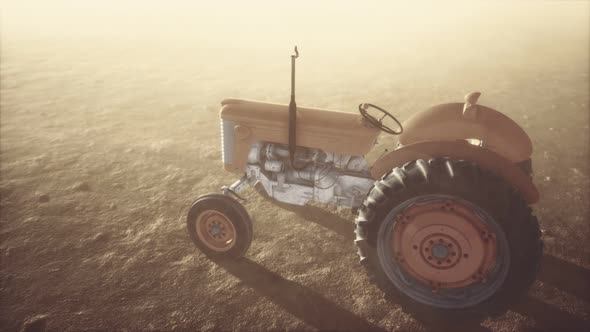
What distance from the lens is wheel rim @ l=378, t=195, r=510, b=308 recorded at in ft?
7.88

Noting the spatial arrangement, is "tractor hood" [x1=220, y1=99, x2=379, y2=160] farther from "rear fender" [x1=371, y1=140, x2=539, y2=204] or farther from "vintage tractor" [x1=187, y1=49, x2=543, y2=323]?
"rear fender" [x1=371, y1=140, x2=539, y2=204]

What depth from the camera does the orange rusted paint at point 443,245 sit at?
7.91 feet

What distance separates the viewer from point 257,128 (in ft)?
10.1

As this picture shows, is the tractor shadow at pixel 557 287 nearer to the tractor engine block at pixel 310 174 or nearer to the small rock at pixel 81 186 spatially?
the tractor engine block at pixel 310 174

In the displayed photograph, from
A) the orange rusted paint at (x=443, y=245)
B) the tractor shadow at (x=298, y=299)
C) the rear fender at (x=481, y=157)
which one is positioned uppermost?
the rear fender at (x=481, y=157)

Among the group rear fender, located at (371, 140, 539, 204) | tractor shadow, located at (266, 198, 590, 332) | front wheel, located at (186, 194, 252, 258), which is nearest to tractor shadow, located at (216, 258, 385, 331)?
front wheel, located at (186, 194, 252, 258)

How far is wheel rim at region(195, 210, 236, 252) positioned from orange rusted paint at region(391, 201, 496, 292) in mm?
1420

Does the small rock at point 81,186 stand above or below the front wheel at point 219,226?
below

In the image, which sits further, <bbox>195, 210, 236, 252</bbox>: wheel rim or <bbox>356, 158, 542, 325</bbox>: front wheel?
<bbox>195, 210, 236, 252</bbox>: wheel rim

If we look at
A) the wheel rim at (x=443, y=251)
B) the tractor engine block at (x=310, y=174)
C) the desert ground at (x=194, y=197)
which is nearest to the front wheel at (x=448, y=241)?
the wheel rim at (x=443, y=251)

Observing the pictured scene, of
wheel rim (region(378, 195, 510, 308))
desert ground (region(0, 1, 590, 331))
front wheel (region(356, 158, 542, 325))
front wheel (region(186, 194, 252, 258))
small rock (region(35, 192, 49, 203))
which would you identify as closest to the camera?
front wheel (region(356, 158, 542, 325))

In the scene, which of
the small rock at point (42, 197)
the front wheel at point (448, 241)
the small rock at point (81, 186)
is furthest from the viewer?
the small rock at point (81, 186)

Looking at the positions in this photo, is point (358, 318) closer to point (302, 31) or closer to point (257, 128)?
point (257, 128)

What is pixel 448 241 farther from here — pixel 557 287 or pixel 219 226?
pixel 219 226
